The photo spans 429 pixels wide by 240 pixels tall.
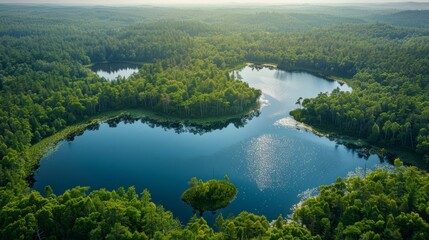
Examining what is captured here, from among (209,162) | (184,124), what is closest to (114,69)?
(184,124)

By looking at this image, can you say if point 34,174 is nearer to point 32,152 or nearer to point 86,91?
point 32,152

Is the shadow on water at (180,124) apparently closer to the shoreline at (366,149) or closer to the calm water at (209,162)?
the calm water at (209,162)

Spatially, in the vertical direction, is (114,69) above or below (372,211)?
below

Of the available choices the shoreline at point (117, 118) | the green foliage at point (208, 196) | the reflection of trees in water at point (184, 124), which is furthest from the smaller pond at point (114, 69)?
the green foliage at point (208, 196)

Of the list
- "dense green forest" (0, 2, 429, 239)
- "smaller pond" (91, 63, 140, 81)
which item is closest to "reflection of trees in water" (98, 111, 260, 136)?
"dense green forest" (0, 2, 429, 239)

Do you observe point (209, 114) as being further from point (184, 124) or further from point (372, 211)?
point (372, 211)
